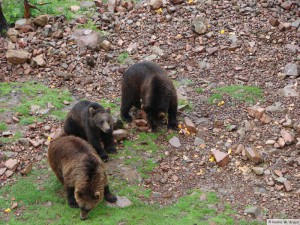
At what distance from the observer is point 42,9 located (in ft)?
49.6

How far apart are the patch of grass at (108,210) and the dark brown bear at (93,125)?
101 centimetres

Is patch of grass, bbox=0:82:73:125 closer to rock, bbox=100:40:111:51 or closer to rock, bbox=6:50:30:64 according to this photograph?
rock, bbox=6:50:30:64

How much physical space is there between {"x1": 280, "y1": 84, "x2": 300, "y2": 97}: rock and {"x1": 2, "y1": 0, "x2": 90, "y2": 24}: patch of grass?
256 inches

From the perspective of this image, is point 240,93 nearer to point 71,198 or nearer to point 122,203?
point 122,203

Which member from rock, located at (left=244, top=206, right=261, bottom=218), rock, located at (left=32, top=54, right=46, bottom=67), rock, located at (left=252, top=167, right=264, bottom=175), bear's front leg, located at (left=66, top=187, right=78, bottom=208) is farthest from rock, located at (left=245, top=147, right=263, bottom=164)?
rock, located at (left=32, top=54, right=46, bottom=67)

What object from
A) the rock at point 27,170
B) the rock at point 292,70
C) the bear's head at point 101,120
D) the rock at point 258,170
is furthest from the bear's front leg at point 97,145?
the rock at point 292,70

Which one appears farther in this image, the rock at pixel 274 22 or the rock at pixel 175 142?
the rock at pixel 274 22

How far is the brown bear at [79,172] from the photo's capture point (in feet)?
29.4

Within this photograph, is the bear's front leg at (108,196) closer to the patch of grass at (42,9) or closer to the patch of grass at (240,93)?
the patch of grass at (240,93)

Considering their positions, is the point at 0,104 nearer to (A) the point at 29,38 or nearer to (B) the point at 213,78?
(A) the point at 29,38

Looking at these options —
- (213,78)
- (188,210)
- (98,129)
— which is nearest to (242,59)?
(213,78)

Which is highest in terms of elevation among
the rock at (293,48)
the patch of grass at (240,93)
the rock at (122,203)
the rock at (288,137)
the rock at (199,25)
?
the rock at (199,25)

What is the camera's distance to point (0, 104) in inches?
474

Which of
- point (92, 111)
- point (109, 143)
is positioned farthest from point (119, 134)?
point (92, 111)
